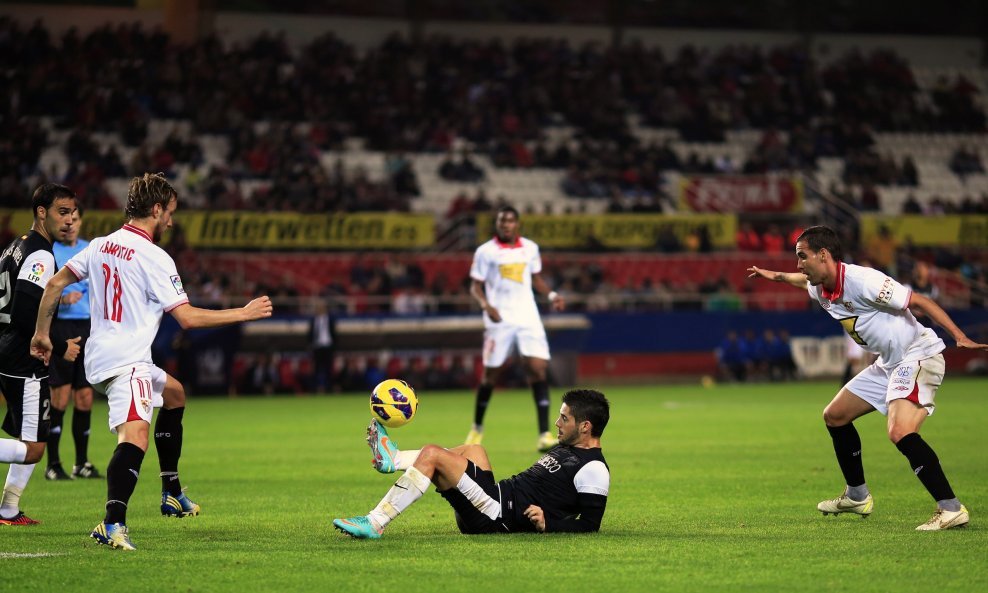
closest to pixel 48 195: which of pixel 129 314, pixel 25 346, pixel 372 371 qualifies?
pixel 25 346

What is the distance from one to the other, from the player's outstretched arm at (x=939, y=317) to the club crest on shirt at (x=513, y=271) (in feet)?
26.0

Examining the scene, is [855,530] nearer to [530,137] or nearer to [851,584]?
[851,584]

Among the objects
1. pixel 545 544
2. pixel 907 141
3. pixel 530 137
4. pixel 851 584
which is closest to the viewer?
pixel 851 584

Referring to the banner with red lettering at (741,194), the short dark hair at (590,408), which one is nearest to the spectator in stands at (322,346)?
the banner with red lettering at (741,194)

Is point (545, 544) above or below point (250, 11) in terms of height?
below

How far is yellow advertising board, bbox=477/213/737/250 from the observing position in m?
36.3

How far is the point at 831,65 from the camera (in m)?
49.8

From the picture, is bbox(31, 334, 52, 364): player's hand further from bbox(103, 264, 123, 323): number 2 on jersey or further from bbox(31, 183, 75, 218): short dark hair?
bbox(31, 183, 75, 218): short dark hair

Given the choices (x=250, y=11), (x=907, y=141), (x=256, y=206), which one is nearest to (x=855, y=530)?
(x=256, y=206)

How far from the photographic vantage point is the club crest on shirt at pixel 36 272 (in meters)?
9.77

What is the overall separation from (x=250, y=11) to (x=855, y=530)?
124ft

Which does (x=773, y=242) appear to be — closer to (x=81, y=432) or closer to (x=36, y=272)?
(x=81, y=432)

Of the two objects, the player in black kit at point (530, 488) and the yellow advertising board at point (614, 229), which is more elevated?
the yellow advertising board at point (614, 229)

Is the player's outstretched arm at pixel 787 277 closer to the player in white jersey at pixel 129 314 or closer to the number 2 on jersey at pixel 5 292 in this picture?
the player in white jersey at pixel 129 314
